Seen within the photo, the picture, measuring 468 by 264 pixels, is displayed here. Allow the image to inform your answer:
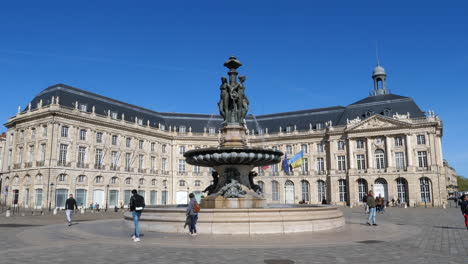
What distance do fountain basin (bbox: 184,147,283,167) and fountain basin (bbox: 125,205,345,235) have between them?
3343 mm

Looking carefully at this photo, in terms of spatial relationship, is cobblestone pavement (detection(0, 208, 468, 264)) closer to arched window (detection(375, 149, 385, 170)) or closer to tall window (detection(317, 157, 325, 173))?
arched window (detection(375, 149, 385, 170))

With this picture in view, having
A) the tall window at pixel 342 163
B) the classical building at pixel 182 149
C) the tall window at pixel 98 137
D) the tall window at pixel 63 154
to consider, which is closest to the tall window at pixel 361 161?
the classical building at pixel 182 149

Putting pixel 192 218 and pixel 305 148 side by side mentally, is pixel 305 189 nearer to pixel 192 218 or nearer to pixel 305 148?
pixel 305 148

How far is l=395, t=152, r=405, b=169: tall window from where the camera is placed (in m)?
60.3

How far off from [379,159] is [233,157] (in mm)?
51823

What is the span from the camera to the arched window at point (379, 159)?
61938mm

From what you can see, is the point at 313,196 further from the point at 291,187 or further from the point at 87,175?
the point at 87,175

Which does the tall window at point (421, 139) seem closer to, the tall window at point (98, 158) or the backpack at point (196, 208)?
the tall window at point (98, 158)

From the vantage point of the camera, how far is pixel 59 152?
52.2 m

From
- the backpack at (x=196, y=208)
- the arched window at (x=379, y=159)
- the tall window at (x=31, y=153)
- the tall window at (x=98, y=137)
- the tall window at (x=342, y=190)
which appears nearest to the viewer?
the backpack at (x=196, y=208)

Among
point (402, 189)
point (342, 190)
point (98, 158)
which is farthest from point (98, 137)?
point (402, 189)

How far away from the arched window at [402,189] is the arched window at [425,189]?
2.21 meters

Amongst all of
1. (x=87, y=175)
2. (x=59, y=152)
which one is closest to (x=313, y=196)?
(x=87, y=175)

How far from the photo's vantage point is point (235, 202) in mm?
16625
